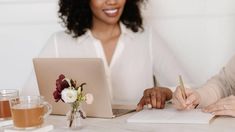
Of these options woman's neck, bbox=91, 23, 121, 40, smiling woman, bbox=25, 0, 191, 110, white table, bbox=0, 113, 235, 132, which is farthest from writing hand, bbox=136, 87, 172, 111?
woman's neck, bbox=91, 23, 121, 40

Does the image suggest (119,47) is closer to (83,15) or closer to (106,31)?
(106,31)

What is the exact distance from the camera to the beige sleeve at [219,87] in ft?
6.45

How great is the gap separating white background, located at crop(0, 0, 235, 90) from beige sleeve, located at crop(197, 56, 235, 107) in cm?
62

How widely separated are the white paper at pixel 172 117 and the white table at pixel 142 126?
0.09ft

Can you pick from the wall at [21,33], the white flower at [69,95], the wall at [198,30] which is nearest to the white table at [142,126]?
the white flower at [69,95]

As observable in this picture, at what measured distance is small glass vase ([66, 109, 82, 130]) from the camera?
1.62 m

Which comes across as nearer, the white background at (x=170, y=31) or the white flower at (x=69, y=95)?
the white flower at (x=69, y=95)

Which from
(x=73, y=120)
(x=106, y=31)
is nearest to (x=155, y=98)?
(x=73, y=120)

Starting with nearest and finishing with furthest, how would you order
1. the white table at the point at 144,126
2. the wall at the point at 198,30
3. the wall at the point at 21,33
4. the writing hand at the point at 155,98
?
the white table at the point at 144,126 < the writing hand at the point at 155,98 < the wall at the point at 198,30 < the wall at the point at 21,33

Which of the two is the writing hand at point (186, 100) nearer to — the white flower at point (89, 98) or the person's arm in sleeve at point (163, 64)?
the white flower at point (89, 98)

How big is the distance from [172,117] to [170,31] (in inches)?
47.2

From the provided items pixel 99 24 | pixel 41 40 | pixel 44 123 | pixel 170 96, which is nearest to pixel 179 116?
pixel 170 96

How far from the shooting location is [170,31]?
9.27 feet

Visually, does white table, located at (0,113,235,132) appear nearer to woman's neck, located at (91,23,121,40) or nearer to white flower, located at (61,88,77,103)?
white flower, located at (61,88,77,103)
